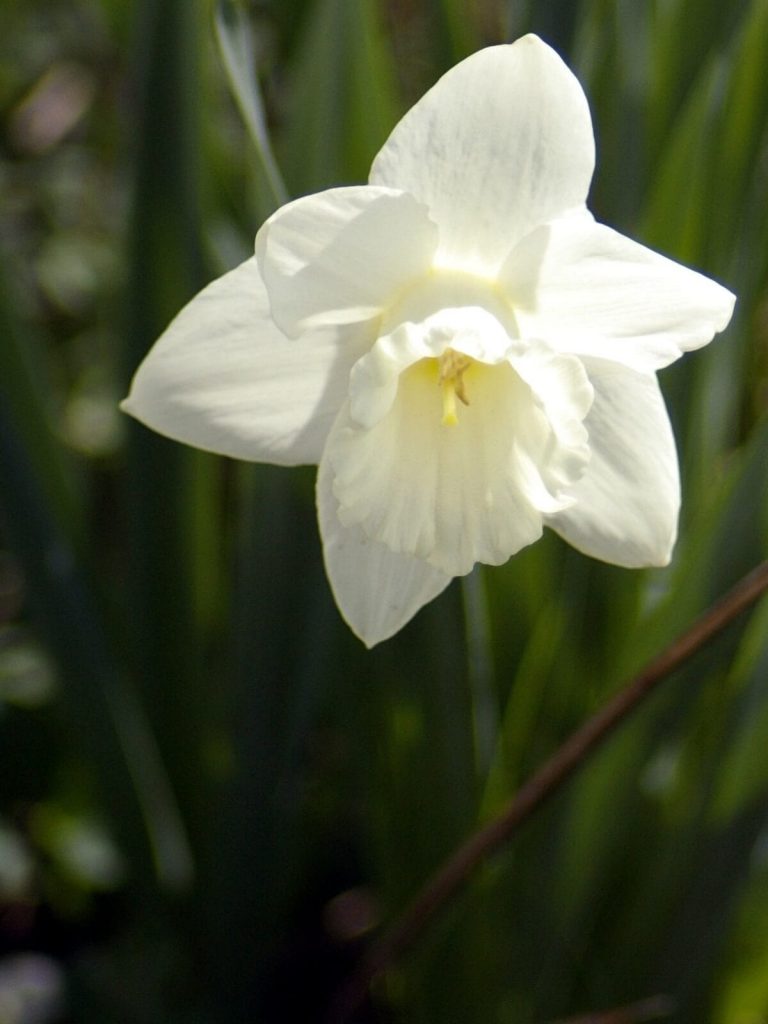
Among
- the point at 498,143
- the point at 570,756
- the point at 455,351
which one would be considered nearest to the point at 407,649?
the point at 570,756

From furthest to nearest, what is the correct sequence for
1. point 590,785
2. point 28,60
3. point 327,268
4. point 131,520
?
point 28,60 < point 131,520 < point 590,785 < point 327,268

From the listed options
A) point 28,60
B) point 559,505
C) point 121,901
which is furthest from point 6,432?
point 28,60

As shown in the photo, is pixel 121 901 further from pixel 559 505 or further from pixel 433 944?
pixel 559 505

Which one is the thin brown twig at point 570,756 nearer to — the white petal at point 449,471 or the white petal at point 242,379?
the white petal at point 449,471

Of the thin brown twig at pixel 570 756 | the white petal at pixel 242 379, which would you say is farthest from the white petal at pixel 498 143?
the thin brown twig at pixel 570 756

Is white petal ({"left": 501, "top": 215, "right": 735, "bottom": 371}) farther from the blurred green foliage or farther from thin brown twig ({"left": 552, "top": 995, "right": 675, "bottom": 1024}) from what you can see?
thin brown twig ({"left": 552, "top": 995, "right": 675, "bottom": 1024})

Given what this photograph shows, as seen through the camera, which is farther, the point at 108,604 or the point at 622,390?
the point at 108,604

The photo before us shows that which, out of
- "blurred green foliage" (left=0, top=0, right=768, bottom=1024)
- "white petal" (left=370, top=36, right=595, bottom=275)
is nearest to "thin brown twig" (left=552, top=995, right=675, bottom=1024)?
"blurred green foliage" (left=0, top=0, right=768, bottom=1024)
